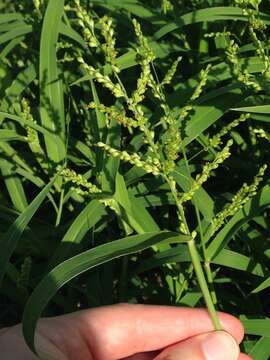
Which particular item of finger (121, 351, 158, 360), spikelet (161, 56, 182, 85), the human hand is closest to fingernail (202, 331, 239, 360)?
the human hand

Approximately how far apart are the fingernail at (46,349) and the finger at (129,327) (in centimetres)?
5

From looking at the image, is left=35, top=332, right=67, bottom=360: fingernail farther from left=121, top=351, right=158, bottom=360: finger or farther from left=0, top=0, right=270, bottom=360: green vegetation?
left=121, top=351, right=158, bottom=360: finger

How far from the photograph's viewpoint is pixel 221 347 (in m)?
1.43

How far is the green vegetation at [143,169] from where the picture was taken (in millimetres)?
1598

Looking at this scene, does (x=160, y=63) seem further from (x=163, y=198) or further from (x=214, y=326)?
(x=214, y=326)

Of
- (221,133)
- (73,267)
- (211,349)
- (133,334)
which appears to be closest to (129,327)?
(133,334)

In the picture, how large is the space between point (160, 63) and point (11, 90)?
526 millimetres

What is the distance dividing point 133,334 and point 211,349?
0.86 feet

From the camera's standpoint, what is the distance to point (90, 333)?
1597mm

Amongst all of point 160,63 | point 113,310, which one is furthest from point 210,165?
point 160,63

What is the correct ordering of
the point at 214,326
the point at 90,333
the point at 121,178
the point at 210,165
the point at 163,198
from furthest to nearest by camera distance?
the point at 163,198 → the point at 121,178 → the point at 90,333 → the point at 214,326 → the point at 210,165

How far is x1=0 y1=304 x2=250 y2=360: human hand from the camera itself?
146 cm

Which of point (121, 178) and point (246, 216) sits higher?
point (121, 178)

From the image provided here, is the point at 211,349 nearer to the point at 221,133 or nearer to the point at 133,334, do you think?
the point at 133,334
